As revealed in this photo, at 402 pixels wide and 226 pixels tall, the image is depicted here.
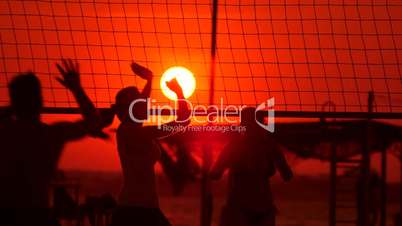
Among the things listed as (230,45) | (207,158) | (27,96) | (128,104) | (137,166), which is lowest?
(207,158)

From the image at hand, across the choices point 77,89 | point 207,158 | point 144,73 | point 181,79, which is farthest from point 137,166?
point 207,158

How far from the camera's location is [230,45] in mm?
6898

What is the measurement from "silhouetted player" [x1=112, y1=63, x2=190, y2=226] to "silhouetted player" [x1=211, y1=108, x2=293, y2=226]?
845mm

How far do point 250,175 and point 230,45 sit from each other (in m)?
1.26

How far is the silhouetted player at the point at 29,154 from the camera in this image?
464cm

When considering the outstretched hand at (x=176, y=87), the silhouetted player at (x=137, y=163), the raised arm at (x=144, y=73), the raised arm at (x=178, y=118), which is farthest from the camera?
the raised arm at (x=144, y=73)

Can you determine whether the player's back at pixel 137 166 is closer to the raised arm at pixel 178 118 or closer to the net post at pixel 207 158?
the raised arm at pixel 178 118

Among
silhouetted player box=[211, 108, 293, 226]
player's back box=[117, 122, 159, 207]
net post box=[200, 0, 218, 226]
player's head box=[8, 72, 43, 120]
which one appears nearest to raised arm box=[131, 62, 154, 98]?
player's back box=[117, 122, 159, 207]

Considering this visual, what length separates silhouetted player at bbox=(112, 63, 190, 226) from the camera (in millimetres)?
5367

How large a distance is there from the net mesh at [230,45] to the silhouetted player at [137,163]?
4.07 feet

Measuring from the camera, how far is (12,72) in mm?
6816

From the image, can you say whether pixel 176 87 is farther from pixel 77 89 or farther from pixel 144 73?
pixel 77 89

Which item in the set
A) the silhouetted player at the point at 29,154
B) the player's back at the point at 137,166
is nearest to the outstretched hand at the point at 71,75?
the silhouetted player at the point at 29,154

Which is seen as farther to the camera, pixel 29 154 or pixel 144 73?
pixel 144 73
